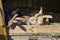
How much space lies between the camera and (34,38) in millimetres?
3916

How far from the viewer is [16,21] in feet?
12.7

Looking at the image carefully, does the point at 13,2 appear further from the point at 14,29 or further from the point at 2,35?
the point at 2,35

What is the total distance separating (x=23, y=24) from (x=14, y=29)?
179 millimetres

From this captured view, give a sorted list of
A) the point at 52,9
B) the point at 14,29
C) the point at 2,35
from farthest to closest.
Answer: the point at 52,9, the point at 14,29, the point at 2,35

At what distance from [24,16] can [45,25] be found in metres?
0.47

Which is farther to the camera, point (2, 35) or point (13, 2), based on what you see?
point (13, 2)

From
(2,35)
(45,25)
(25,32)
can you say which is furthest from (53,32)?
(2,35)

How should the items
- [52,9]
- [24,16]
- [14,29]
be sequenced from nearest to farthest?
[14,29] → [24,16] → [52,9]

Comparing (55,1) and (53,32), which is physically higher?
(55,1)

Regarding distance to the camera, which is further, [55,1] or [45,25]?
[55,1]

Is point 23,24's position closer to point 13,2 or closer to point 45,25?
point 45,25

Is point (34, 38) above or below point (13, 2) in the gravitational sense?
below

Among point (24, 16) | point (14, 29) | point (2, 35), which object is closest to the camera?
point (2, 35)

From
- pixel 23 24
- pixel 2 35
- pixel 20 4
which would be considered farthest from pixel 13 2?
pixel 2 35
